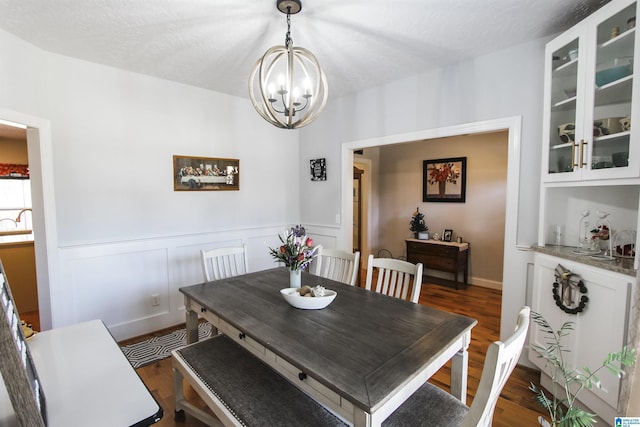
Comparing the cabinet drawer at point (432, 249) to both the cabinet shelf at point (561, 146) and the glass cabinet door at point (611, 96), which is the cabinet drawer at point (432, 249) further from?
the glass cabinet door at point (611, 96)

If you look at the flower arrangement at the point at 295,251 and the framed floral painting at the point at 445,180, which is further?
the framed floral painting at the point at 445,180

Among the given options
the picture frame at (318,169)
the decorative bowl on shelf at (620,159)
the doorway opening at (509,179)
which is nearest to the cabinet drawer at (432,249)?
the doorway opening at (509,179)

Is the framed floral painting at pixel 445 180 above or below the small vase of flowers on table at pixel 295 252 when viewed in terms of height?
above

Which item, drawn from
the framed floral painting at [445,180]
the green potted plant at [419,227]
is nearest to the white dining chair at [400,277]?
the green potted plant at [419,227]

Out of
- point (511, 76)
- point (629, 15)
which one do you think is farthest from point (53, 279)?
point (629, 15)

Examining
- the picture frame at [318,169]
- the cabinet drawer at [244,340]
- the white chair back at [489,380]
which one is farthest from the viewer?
the picture frame at [318,169]

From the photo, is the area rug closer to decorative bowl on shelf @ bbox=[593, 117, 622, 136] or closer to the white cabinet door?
the white cabinet door

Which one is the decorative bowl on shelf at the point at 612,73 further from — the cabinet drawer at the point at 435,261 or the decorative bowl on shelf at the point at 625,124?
the cabinet drawer at the point at 435,261

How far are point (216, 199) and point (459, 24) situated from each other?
283 centimetres

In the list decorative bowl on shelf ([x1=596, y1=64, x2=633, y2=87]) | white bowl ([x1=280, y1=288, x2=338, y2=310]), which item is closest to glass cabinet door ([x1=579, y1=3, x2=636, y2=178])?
decorative bowl on shelf ([x1=596, y1=64, x2=633, y2=87])

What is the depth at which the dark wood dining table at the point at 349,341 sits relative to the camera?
1092 mm

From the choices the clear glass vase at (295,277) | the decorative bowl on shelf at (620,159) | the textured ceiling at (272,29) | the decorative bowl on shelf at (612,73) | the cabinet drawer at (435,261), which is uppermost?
the textured ceiling at (272,29)

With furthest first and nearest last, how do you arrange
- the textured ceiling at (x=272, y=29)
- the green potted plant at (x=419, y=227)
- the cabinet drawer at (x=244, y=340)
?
1. the green potted plant at (x=419, y=227)
2. the textured ceiling at (x=272, y=29)
3. the cabinet drawer at (x=244, y=340)

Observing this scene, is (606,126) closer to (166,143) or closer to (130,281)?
(166,143)
